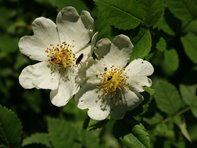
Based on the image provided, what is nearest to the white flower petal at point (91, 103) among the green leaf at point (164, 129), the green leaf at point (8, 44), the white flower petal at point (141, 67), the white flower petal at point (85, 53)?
the white flower petal at point (85, 53)

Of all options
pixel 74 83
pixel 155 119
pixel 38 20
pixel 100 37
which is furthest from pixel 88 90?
pixel 155 119

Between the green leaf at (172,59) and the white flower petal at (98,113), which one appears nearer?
the white flower petal at (98,113)

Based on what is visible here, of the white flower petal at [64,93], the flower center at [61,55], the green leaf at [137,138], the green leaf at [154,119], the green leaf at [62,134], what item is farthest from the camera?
the green leaf at [154,119]

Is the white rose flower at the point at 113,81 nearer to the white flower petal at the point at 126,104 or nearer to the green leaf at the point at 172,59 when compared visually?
the white flower petal at the point at 126,104

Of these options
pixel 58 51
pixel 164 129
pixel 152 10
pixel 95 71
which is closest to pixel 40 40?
pixel 58 51

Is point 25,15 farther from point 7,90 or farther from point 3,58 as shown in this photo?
point 7,90

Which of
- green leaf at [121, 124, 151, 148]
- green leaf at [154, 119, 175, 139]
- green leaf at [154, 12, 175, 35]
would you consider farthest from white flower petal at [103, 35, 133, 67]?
green leaf at [154, 119, 175, 139]

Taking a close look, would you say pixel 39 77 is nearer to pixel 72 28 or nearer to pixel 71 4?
pixel 72 28
